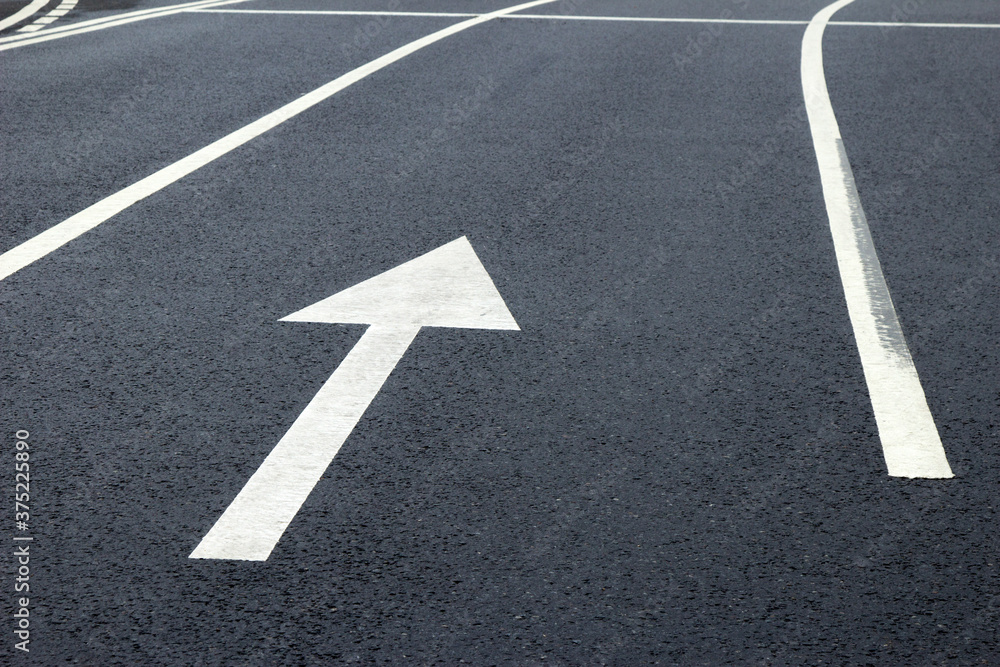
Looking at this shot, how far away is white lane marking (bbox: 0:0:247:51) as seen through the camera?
13656mm

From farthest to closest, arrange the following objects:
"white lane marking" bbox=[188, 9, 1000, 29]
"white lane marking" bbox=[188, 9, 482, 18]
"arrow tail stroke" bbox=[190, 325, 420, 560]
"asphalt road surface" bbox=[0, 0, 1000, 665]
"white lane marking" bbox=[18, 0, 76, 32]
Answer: "white lane marking" bbox=[188, 9, 482, 18] < "white lane marking" bbox=[188, 9, 1000, 29] < "white lane marking" bbox=[18, 0, 76, 32] < "arrow tail stroke" bbox=[190, 325, 420, 560] < "asphalt road surface" bbox=[0, 0, 1000, 665]

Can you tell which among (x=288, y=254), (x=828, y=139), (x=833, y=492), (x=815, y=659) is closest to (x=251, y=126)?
(x=288, y=254)

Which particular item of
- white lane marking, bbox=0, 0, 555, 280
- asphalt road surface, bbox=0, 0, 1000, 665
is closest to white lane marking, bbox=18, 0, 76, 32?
asphalt road surface, bbox=0, 0, 1000, 665

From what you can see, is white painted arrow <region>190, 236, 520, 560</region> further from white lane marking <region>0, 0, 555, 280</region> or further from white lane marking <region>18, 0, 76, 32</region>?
white lane marking <region>18, 0, 76, 32</region>

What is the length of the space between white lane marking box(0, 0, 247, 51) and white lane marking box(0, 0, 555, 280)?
173 inches

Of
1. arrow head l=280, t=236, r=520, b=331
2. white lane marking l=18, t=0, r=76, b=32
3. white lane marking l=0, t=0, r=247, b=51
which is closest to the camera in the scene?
arrow head l=280, t=236, r=520, b=331

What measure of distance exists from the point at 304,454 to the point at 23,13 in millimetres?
14383

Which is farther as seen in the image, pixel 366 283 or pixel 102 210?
pixel 102 210

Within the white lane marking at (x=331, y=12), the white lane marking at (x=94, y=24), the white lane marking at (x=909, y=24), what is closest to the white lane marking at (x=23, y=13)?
the white lane marking at (x=94, y=24)

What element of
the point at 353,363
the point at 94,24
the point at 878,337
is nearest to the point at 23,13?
the point at 94,24

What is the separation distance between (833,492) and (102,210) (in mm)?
4929

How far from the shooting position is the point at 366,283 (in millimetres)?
5961

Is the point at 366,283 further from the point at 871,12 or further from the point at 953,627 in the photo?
the point at 871,12

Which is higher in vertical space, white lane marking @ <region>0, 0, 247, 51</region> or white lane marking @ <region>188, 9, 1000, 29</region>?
white lane marking @ <region>0, 0, 247, 51</region>
